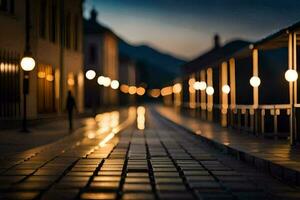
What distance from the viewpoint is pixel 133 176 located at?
35.0 ft

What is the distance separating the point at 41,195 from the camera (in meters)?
8.49

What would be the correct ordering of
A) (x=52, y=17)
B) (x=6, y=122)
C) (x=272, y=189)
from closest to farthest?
(x=272, y=189), (x=6, y=122), (x=52, y=17)

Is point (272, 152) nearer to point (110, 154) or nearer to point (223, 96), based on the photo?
point (110, 154)

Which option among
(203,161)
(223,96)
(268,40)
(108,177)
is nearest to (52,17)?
(223,96)

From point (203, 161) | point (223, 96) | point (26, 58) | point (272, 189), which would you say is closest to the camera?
point (272, 189)

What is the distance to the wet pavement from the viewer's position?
869 cm

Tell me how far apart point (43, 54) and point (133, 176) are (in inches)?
972

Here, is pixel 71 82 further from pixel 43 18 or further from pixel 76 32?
pixel 43 18

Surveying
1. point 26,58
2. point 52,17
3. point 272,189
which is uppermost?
point 52,17

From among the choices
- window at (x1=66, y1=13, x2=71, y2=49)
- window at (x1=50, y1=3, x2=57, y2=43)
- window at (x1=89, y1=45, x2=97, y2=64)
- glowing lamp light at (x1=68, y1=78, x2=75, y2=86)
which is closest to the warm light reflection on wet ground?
glowing lamp light at (x1=68, y1=78, x2=75, y2=86)

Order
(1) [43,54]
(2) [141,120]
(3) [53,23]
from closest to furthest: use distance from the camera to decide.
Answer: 1. (1) [43,54]
2. (3) [53,23]
3. (2) [141,120]

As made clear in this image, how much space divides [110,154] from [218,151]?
10.4ft

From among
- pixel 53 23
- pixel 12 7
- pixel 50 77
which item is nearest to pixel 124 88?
pixel 53 23

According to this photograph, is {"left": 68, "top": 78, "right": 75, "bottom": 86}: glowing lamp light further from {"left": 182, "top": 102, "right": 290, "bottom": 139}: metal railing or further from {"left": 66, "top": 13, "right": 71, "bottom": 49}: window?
{"left": 182, "top": 102, "right": 290, "bottom": 139}: metal railing
